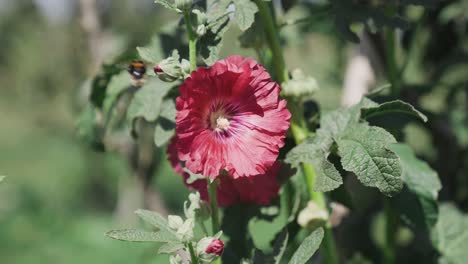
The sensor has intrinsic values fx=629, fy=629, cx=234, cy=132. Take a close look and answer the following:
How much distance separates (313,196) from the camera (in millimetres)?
1023

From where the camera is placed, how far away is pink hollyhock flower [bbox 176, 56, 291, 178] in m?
0.82

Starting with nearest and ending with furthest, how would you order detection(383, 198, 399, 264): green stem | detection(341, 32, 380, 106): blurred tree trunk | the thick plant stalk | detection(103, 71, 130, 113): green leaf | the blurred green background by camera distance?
the thick plant stalk < detection(103, 71, 130, 113): green leaf < detection(383, 198, 399, 264): green stem < detection(341, 32, 380, 106): blurred tree trunk < the blurred green background

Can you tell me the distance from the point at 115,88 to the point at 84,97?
0.81m

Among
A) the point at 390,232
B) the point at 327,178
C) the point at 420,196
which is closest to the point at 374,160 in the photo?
the point at 327,178

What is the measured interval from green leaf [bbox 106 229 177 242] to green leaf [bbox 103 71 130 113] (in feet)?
1.50

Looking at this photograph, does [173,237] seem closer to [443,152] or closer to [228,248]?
[228,248]

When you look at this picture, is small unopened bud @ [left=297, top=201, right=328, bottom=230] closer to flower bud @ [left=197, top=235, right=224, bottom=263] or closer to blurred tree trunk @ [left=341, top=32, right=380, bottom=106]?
flower bud @ [left=197, top=235, right=224, bottom=263]

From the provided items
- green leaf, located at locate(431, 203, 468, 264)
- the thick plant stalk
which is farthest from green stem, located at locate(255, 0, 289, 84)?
green leaf, located at locate(431, 203, 468, 264)

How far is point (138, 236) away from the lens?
78 centimetres

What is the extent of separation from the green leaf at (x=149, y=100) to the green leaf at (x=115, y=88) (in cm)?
10

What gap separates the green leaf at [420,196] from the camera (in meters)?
1.06

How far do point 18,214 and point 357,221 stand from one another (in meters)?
4.31

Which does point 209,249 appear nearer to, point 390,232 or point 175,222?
point 175,222

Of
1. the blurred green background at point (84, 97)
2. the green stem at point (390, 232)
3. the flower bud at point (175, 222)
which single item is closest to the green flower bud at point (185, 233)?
the flower bud at point (175, 222)
